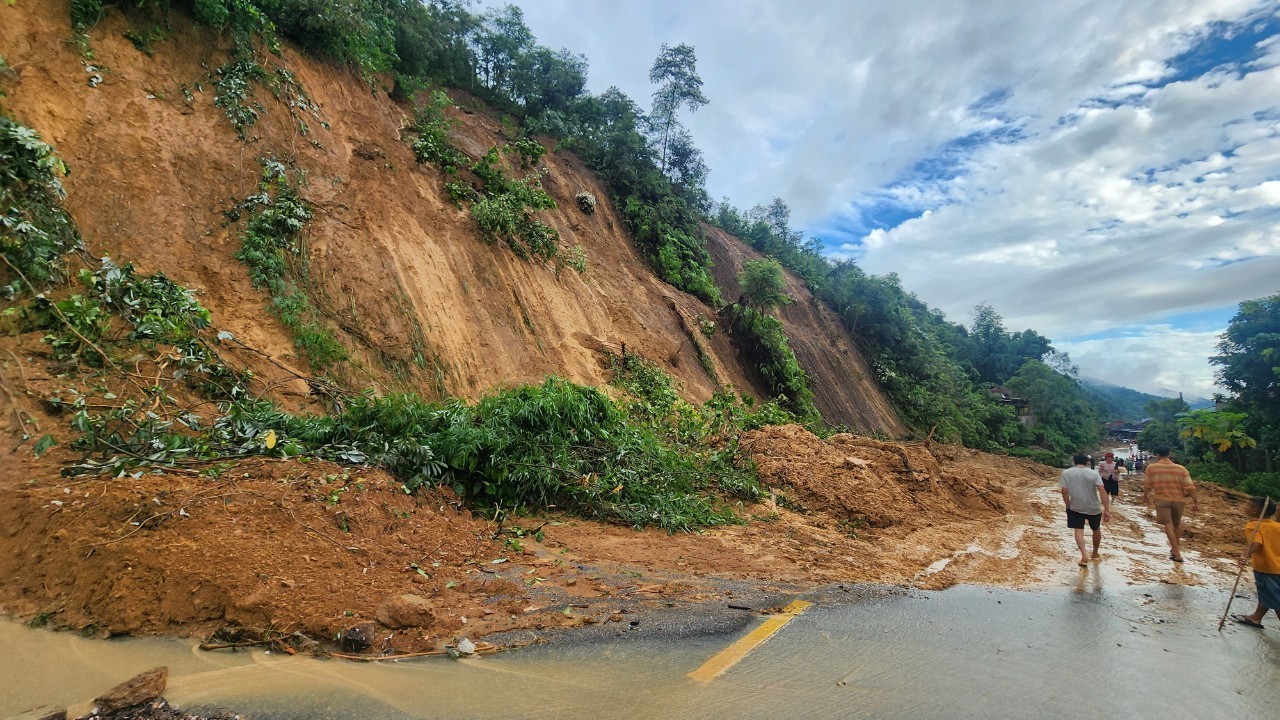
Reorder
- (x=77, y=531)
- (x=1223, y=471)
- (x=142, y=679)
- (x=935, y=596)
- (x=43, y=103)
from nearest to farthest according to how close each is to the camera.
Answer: (x=142, y=679)
(x=77, y=531)
(x=935, y=596)
(x=43, y=103)
(x=1223, y=471)

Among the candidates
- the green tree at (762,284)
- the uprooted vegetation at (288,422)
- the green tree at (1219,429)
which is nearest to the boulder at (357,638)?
the uprooted vegetation at (288,422)

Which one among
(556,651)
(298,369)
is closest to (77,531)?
(556,651)

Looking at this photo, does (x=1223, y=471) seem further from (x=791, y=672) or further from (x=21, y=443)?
(x=21, y=443)

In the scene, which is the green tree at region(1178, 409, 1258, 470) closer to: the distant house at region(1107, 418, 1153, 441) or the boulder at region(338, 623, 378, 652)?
the boulder at region(338, 623, 378, 652)

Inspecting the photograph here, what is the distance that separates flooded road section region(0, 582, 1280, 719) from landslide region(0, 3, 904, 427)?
4.54 meters

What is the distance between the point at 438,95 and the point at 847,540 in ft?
46.5

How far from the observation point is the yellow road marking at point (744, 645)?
315 cm

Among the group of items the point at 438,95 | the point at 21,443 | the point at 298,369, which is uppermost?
the point at 438,95

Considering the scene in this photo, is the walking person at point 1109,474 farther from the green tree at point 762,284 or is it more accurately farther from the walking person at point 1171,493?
the green tree at point 762,284

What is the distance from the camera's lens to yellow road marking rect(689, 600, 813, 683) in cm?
315

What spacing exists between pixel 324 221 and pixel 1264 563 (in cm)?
1199

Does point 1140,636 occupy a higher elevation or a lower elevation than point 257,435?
lower

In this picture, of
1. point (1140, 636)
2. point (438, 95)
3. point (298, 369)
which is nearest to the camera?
point (1140, 636)

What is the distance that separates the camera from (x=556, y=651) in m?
3.33
